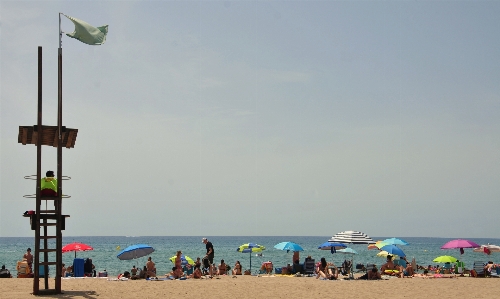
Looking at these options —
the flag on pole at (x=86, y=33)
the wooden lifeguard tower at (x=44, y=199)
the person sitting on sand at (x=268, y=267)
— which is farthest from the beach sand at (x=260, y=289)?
the person sitting on sand at (x=268, y=267)

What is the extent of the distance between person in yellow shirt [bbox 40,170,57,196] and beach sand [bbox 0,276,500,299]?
7.68 ft

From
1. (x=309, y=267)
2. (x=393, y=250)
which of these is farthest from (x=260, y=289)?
(x=393, y=250)

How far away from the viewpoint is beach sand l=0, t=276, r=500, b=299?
14516mm

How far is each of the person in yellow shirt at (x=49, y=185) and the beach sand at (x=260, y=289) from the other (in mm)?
2342

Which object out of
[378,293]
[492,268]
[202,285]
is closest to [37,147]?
[202,285]

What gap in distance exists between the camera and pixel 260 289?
1602cm

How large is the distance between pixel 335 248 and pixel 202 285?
8.98 m

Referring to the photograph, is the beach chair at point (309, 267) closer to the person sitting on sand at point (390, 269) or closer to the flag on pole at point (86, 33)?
the person sitting on sand at point (390, 269)

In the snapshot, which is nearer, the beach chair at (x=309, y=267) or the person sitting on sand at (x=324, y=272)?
the person sitting on sand at (x=324, y=272)

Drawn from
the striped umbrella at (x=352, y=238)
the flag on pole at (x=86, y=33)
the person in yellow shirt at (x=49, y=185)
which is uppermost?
the flag on pole at (x=86, y=33)

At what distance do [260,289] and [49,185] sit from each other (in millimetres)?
6269

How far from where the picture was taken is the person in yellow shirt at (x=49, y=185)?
531 inches

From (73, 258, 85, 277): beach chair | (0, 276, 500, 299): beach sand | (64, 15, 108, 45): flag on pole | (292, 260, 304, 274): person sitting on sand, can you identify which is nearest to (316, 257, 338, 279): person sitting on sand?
(0, 276, 500, 299): beach sand

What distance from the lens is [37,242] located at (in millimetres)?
13266
